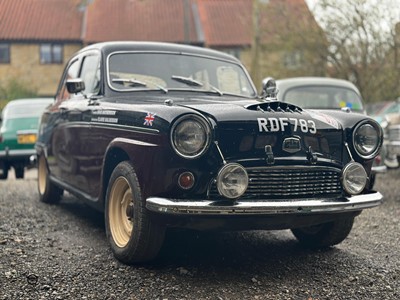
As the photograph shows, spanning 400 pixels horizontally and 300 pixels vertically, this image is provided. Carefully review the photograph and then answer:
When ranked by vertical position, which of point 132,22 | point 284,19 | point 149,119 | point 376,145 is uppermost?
point 132,22

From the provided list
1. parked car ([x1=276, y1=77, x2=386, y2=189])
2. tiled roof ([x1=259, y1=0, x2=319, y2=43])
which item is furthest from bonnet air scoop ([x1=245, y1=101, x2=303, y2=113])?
tiled roof ([x1=259, y1=0, x2=319, y2=43])

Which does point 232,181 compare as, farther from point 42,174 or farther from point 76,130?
point 42,174

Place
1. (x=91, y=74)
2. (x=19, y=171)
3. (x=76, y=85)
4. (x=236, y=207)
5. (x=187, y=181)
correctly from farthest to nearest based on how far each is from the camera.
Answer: (x=19, y=171)
(x=91, y=74)
(x=76, y=85)
(x=187, y=181)
(x=236, y=207)

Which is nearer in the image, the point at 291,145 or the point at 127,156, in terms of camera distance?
the point at 291,145

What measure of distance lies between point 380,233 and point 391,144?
2965mm

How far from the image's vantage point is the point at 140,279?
3.48 meters

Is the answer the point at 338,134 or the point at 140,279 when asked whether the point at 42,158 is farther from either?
the point at 338,134

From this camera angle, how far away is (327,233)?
14.2ft

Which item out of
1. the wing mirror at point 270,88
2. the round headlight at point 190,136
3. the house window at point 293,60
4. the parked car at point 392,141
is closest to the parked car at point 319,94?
the parked car at point 392,141

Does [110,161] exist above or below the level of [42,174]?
above

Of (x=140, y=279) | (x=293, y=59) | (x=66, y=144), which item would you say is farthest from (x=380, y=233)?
(x=293, y=59)

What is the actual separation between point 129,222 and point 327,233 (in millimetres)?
1664

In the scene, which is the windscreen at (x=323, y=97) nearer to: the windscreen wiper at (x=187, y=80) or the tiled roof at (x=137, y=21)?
the windscreen wiper at (x=187, y=80)

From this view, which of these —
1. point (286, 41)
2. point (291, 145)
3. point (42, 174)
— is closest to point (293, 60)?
point (286, 41)
